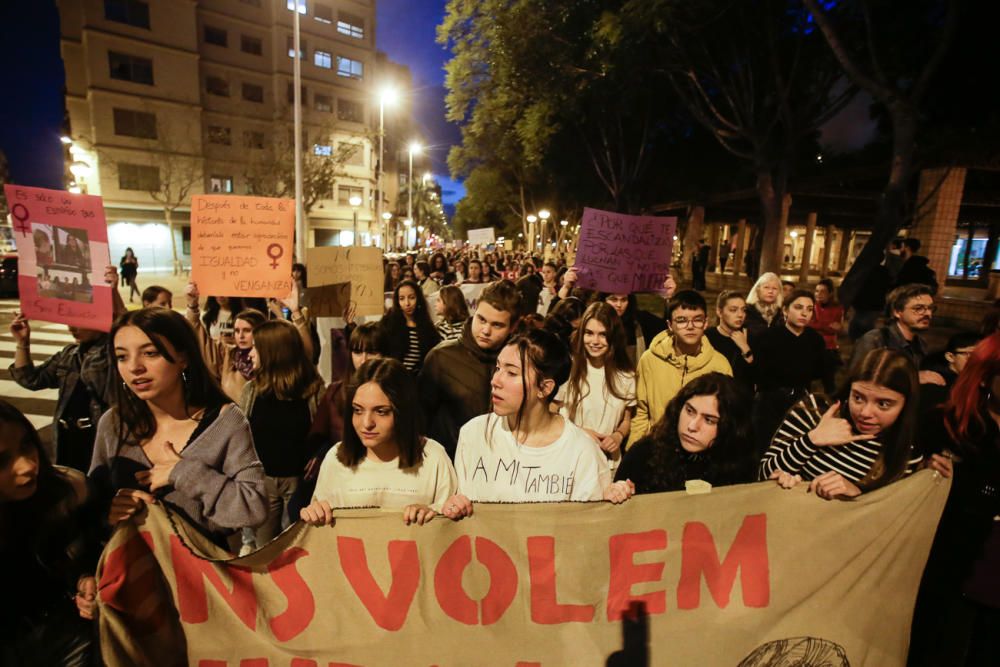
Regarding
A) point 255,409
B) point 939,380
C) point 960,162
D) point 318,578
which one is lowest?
point 318,578

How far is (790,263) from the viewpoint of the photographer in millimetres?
39531

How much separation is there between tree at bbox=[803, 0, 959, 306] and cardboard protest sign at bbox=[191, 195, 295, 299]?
8529 millimetres

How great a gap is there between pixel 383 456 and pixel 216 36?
44363 mm

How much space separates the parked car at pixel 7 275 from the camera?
52.4 feet

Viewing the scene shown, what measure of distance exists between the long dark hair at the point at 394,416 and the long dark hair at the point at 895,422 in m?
2.07

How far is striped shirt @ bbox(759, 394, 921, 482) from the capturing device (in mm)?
2525

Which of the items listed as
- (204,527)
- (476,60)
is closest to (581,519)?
(204,527)

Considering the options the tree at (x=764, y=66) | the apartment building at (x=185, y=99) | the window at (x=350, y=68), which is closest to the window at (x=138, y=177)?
the apartment building at (x=185, y=99)

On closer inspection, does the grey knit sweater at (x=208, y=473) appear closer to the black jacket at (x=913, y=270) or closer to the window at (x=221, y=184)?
the black jacket at (x=913, y=270)

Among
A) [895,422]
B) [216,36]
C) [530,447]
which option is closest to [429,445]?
[530,447]

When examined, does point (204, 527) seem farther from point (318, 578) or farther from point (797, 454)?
point (797, 454)

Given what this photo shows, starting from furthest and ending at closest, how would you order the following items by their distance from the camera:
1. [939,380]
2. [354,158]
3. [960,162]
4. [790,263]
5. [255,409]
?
1. [354,158]
2. [790,263]
3. [960,162]
4. [939,380]
5. [255,409]

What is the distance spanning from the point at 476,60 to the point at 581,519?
59.7 ft

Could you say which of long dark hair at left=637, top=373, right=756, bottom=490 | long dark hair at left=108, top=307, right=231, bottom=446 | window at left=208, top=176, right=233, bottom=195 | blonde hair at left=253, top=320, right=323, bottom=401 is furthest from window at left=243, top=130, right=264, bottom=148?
long dark hair at left=637, top=373, right=756, bottom=490
